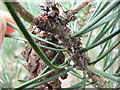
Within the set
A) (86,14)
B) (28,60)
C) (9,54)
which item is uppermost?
(86,14)

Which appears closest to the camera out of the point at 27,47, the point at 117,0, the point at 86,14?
the point at 117,0

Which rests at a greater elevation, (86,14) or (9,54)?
(86,14)

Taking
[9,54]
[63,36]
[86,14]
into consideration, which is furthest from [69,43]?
[9,54]

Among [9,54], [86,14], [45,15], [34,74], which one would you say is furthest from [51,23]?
[9,54]

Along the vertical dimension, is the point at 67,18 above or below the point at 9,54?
above

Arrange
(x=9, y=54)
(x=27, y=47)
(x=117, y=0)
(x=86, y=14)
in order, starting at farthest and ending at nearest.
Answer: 1. (x=9, y=54)
2. (x=86, y=14)
3. (x=27, y=47)
4. (x=117, y=0)

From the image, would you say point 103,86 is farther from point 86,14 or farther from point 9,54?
point 9,54

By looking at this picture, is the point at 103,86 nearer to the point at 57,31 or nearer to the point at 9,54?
the point at 57,31

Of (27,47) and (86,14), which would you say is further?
(86,14)

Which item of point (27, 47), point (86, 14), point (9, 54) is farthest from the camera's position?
point (9, 54)
